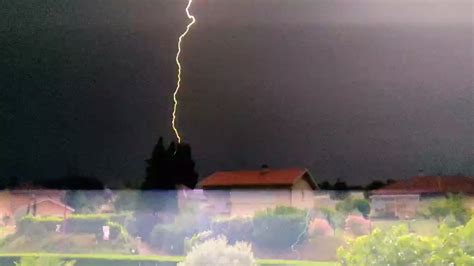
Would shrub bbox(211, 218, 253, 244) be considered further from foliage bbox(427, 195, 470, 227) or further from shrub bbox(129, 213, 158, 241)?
foliage bbox(427, 195, 470, 227)

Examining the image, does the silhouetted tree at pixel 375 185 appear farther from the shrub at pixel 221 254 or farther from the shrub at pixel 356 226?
the shrub at pixel 221 254

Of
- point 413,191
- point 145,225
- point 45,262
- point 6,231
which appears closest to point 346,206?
point 413,191

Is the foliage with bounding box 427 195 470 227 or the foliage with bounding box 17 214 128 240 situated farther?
the foliage with bounding box 17 214 128 240

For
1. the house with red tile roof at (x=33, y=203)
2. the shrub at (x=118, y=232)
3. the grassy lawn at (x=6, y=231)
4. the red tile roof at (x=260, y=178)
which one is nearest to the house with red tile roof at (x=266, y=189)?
the red tile roof at (x=260, y=178)

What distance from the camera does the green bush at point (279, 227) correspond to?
1.90 metres

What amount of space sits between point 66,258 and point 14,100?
1.74 ft

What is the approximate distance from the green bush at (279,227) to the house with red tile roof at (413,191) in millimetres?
225

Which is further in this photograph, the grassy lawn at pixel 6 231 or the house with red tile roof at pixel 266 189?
the grassy lawn at pixel 6 231

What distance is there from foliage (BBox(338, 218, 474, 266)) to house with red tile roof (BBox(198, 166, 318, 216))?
193 mm

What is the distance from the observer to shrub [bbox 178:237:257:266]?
6.22 ft

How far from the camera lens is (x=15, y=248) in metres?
2.00

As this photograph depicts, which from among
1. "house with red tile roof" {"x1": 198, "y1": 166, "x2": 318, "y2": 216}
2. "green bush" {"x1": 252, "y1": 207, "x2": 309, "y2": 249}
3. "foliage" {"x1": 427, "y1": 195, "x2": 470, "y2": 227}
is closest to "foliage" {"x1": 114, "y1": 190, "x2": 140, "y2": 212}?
"house with red tile roof" {"x1": 198, "y1": 166, "x2": 318, "y2": 216}

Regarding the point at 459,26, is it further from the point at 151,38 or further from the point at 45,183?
the point at 45,183

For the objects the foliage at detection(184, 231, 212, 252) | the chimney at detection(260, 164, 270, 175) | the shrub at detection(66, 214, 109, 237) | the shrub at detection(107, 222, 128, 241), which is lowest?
the foliage at detection(184, 231, 212, 252)
